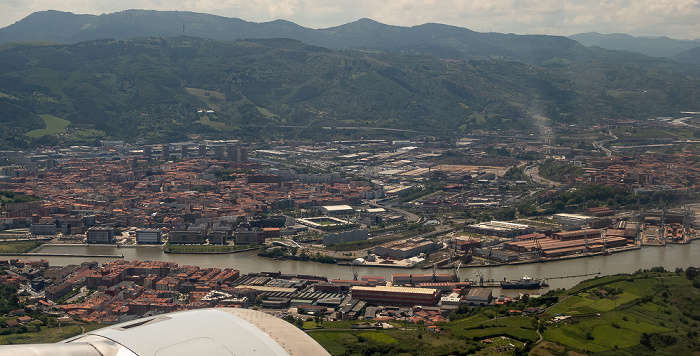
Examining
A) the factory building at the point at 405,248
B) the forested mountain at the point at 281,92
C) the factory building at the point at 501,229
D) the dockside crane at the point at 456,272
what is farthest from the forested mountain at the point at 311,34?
the dockside crane at the point at 456,272

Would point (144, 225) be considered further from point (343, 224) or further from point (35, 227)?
point (343, 224)

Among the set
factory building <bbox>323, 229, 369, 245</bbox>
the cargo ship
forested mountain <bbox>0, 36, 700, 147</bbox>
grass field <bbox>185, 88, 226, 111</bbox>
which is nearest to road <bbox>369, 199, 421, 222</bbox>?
factory building <bbox>323, 229, 369, 245</bbox>

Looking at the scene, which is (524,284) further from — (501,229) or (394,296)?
(501,229)

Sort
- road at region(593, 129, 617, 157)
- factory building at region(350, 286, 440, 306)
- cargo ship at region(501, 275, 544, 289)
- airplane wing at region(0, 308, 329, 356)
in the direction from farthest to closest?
road at region(593, 129, 617, 157) < cargo ship at region(501, 275, 544, 289) < factory building at region(350, 286, 440, 306) < airplane wing at region(0, 308, 329, 356)

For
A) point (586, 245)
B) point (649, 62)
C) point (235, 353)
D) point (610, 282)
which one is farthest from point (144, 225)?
point (649, 62)

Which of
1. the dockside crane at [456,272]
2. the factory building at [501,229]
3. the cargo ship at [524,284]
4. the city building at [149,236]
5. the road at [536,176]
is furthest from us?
the road at [536,176]

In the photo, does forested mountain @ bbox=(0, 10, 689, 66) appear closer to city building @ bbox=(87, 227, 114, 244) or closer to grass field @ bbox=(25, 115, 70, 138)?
grass field @ bbox=(25, 115, 70, 138)

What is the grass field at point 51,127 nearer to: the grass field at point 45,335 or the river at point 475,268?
the river at point 475,268
